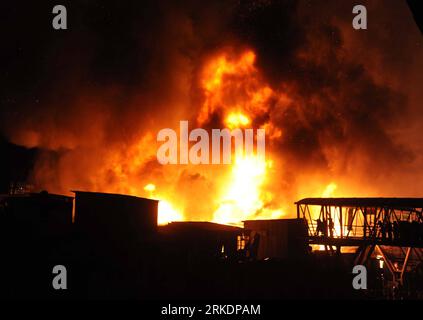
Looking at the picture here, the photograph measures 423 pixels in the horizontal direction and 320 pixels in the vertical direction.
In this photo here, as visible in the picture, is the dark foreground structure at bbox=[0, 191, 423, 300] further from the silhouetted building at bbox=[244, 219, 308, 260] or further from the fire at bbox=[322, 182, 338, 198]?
the fire at bbox=[322, 182, 338, 198]

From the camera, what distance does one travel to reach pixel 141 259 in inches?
863

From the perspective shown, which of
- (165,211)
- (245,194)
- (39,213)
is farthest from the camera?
(245,194)

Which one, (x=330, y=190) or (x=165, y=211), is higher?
(x=330, y=190)

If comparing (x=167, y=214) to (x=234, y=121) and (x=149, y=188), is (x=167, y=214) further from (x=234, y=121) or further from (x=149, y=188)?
(x=234, y=121)

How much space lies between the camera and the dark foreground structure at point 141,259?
19.2 m

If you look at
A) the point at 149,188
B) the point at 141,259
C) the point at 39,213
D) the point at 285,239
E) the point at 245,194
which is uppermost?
the point at 149,188

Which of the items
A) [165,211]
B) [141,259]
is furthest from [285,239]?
[165,211]

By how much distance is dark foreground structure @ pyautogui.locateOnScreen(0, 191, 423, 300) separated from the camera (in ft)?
63.0

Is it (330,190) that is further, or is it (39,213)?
(330,190)

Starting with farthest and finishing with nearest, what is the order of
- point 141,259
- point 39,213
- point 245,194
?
point 245,194 → point 39,213 → point 141,259

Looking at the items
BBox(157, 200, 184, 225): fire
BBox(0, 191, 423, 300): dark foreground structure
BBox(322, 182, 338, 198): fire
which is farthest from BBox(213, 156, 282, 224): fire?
BBox(0, 191, 423, 300): dark foreground structure

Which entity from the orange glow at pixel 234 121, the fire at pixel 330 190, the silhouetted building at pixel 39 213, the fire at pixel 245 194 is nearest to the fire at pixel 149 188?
the fire at pixel 245 194

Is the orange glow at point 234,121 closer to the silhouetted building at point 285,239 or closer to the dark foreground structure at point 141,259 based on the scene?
the silhouetted building at point 285,239
